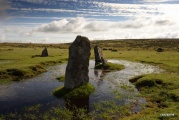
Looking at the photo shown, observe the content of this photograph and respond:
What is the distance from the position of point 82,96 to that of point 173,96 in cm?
1206

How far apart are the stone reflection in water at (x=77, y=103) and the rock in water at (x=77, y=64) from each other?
3.24m

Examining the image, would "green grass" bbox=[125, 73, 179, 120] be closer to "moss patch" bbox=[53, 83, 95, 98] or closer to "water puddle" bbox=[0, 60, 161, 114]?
"water puddle" bbox=[0, 60, 161, 114]

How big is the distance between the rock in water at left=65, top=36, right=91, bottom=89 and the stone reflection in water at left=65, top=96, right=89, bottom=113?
324cm

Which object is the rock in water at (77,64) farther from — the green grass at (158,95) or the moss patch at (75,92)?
the green grass at (158,95)

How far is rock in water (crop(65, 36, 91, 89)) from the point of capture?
34.2 m

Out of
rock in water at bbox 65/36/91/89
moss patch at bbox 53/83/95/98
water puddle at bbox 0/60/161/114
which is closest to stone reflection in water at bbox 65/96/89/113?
water puddle at bbox 0/60/161/114

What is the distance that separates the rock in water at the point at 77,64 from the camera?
34.2 metres

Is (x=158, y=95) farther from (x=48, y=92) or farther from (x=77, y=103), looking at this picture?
(x=48, y=92)

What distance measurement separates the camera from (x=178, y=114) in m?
23.9

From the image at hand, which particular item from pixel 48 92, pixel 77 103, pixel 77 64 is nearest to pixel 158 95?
pixel 77 103

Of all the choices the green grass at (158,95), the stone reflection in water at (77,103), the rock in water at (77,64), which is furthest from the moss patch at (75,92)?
the green grass at (158,95)

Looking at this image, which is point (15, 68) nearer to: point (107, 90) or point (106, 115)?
point (107, 90)

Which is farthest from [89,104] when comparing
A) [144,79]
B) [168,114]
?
[144,79]

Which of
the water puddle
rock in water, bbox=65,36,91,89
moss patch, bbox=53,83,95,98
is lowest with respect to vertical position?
the water puddle
